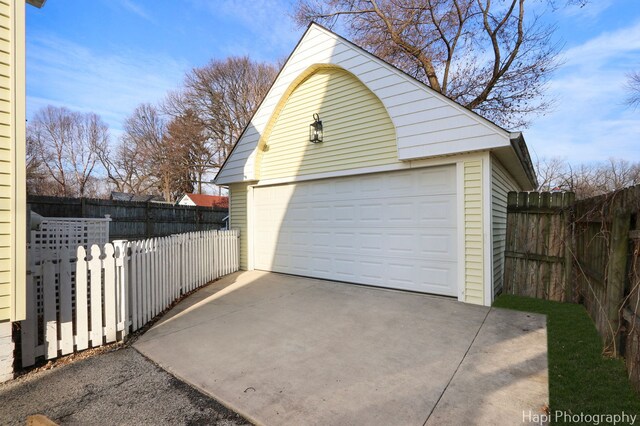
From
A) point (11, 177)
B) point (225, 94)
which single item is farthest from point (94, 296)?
point (225, 94)

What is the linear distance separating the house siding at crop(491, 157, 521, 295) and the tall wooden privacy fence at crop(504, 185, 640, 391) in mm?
133

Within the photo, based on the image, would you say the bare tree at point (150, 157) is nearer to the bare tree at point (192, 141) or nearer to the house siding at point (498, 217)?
the bare tree at point (192, 141)

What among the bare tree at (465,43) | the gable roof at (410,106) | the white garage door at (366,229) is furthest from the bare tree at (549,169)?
the white garage door at (366,229)

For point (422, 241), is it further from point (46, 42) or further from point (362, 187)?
point (46, 42)

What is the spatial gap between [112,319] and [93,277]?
1.93 ft

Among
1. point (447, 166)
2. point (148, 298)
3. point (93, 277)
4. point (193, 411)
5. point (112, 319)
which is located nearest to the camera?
point (193, 411)

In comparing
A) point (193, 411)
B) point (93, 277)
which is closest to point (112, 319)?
point (93, 277)

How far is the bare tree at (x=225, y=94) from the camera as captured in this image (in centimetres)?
2345

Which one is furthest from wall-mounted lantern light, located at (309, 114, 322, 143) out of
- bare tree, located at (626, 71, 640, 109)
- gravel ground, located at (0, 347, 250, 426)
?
bare tree, located at (626, 71, 640, 109)

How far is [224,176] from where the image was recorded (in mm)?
8578

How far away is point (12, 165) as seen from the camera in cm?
273

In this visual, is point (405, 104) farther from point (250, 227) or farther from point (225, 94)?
point (225, 94)

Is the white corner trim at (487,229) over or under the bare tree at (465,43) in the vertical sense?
under

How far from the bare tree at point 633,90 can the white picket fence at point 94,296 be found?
18.1 metres
